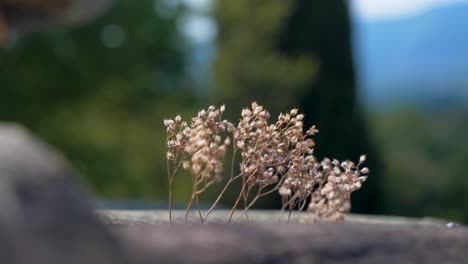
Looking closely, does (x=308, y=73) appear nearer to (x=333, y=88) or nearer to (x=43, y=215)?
(x=333, y=88)

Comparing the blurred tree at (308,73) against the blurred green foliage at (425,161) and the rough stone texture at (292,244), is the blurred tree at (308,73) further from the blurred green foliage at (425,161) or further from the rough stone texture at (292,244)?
the rough stone texture at (292,244)

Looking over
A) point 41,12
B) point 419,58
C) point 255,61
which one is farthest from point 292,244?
point 419,58

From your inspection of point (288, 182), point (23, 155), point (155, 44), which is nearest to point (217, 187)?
point (288, 182)

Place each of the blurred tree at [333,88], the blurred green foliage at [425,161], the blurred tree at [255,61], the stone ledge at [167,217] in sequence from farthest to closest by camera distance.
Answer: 1. the blurred green foliage at [425,161]
2. the blurred tree at [255,61]
3. the blurred tree at [333,88]
4. the stone ledge at [167,217]

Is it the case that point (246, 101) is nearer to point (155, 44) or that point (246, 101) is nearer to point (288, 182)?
point (288, 182)

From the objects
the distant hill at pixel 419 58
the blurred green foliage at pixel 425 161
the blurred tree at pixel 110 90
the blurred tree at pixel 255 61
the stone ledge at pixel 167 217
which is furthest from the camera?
the distant hill at pixel 419 58

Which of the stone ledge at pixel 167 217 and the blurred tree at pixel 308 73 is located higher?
the blurred tree at pixel 308 73

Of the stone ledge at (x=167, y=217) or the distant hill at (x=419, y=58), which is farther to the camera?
the distant hill at (x=419, y=58)

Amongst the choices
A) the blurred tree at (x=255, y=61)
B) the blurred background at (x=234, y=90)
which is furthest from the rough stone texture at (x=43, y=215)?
the blurred tree at (x=255, y=61)
